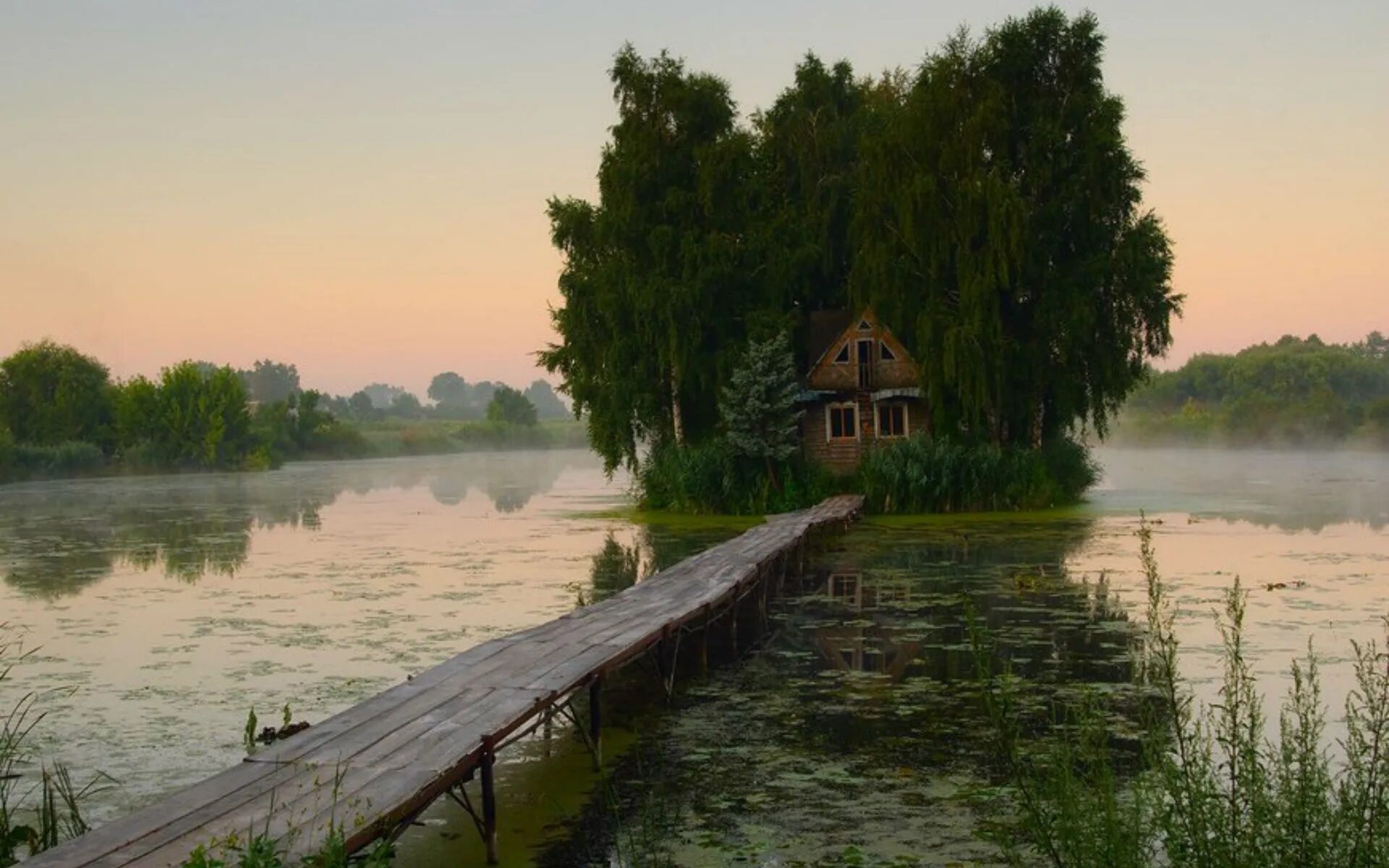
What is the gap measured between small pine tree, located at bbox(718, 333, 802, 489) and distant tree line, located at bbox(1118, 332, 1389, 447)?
6227 centimetres

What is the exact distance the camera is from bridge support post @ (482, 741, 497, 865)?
23.6 ft

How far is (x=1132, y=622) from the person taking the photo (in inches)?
582

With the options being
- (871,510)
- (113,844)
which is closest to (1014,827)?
(113,844)

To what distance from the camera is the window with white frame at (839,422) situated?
3744 centimetres

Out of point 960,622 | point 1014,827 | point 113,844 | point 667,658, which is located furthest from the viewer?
point 960,622

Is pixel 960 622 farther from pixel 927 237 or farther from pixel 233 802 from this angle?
pixel 927 237

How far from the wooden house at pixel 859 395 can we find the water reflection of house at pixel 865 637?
17597 millimetres

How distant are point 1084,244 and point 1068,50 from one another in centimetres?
513

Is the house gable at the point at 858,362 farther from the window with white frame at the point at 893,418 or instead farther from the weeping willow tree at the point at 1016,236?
the weeping willow tree at the point at 1016,236

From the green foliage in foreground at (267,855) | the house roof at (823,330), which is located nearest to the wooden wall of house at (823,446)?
the house roof at (823,330)

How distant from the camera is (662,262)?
35.0 m

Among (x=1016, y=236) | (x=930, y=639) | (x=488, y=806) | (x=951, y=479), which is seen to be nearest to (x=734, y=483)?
(x=951, y=479)

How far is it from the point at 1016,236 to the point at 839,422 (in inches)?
338

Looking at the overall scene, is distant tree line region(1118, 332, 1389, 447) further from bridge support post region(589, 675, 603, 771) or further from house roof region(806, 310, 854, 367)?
bridge support post region(589, 675, 603, 771)
